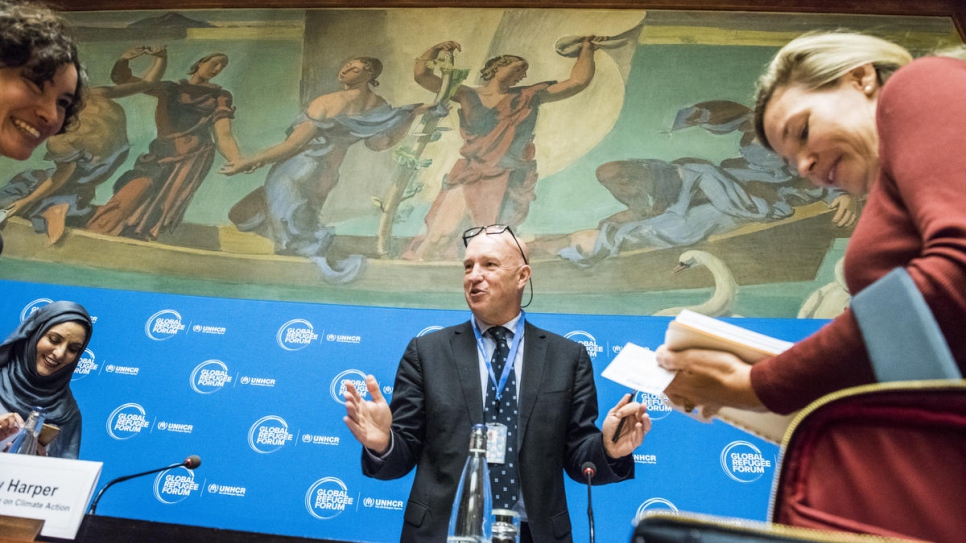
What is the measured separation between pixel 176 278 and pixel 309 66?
248 cm

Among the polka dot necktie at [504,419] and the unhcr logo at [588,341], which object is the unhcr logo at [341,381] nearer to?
the unhcr logo at [588,341]

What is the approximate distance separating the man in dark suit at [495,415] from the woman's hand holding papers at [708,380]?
2.70ft

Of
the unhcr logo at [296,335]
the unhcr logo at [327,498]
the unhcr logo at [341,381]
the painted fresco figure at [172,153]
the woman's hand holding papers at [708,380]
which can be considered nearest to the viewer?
the woman's hand holding papers at [708,380]

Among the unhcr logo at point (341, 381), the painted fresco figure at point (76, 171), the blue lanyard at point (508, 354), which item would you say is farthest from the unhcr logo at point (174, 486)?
the painted fresco figure at point (76, 171)

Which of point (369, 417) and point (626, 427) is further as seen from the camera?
point (626, 427)

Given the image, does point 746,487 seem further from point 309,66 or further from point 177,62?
point 177,62

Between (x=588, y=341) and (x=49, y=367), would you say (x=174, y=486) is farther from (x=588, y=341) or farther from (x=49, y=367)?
(x=588, y=341)

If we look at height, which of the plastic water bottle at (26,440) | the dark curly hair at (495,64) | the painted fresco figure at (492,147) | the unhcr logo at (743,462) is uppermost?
the dark curly hair at (495,64)

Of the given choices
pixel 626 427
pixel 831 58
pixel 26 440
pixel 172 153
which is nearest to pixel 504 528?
pixel 626 427

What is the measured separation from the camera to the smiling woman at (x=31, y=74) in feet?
7.05

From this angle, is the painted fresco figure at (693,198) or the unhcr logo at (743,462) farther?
the painted fresco figure at (693,198)

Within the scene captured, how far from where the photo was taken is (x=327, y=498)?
4.28 meters

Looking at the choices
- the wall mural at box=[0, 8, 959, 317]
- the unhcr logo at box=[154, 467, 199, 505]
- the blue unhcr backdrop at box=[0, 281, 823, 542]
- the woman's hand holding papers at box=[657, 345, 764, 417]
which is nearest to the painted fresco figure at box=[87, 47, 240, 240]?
the wall mural at box=[0, 8, 959, 317]

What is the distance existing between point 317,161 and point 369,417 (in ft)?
13.2
